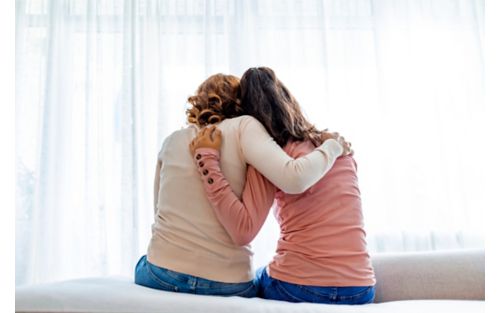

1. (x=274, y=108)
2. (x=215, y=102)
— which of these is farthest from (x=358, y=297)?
(x=215, y=102)

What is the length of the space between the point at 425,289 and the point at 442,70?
1398 mm

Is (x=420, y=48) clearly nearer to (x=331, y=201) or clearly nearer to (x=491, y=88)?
(x=491, y=88)

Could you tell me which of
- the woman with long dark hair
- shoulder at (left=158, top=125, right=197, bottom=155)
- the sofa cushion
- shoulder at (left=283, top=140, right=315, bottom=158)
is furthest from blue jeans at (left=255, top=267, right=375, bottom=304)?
shoulder at (left=158, top=125, right=197, bottom=155)

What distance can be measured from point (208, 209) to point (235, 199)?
0.08 meters

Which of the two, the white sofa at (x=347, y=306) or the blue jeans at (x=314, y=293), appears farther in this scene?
the blue jeans at (x=314, y=293)

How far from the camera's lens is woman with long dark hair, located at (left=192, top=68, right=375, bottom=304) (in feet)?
3.64

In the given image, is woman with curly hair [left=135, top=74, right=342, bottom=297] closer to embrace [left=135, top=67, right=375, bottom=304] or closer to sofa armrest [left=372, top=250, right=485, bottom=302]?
embrace [left=135, top=67, right=375, bottom=304]

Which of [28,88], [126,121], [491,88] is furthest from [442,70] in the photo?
[28,88]

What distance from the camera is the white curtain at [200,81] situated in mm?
2137

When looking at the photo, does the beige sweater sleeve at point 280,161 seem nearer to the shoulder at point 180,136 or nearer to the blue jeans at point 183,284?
the shoulder at point 180,136

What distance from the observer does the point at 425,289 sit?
1.40 metres

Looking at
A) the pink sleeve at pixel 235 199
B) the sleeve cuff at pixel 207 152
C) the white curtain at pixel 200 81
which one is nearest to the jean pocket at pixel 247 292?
the pink sleeve at pixel 235 199

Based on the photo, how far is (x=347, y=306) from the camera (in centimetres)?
103

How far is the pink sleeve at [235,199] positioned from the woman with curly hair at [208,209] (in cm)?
2
